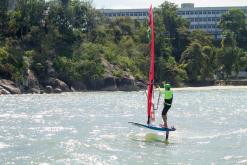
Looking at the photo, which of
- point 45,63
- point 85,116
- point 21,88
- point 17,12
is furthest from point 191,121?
point 17,12

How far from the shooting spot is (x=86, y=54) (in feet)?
316

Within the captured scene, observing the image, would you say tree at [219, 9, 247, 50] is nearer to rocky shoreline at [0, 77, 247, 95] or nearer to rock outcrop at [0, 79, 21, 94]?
rocky shoreline at [0, 77, 247, 95]

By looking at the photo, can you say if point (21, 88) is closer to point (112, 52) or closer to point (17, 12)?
point (17, 12)

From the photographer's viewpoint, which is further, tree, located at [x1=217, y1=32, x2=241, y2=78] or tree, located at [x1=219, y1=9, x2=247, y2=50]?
tree, located at [x1=219, y1=9, x2=247, y2=50]

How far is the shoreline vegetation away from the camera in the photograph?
3371 inches

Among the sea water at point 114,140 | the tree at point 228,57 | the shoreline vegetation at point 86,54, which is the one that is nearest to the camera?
the sea water at point 114,140

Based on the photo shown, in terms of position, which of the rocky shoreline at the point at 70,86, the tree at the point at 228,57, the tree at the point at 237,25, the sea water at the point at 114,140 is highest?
the tree at the point at 237,25

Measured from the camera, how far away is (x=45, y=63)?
89438mm

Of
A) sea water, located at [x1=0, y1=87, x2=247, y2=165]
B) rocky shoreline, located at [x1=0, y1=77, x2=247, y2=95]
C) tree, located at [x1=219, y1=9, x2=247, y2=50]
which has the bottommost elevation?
rocky shoreline, located at [x1=0, y1=77, x2=247, y2=95]

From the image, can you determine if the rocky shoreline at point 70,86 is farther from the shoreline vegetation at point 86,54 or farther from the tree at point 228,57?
the tree at point 228,57

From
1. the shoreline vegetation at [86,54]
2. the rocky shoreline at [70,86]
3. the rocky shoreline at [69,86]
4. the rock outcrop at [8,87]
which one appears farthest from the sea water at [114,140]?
the shoreline vegetation at [86,54]

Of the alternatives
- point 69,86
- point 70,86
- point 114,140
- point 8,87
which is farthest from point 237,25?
point 114,140

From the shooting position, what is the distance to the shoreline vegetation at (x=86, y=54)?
85625 mm

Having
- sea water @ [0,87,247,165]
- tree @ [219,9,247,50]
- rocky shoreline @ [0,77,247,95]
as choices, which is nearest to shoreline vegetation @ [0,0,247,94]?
rocky shoreline @ [0,77,247,95]
